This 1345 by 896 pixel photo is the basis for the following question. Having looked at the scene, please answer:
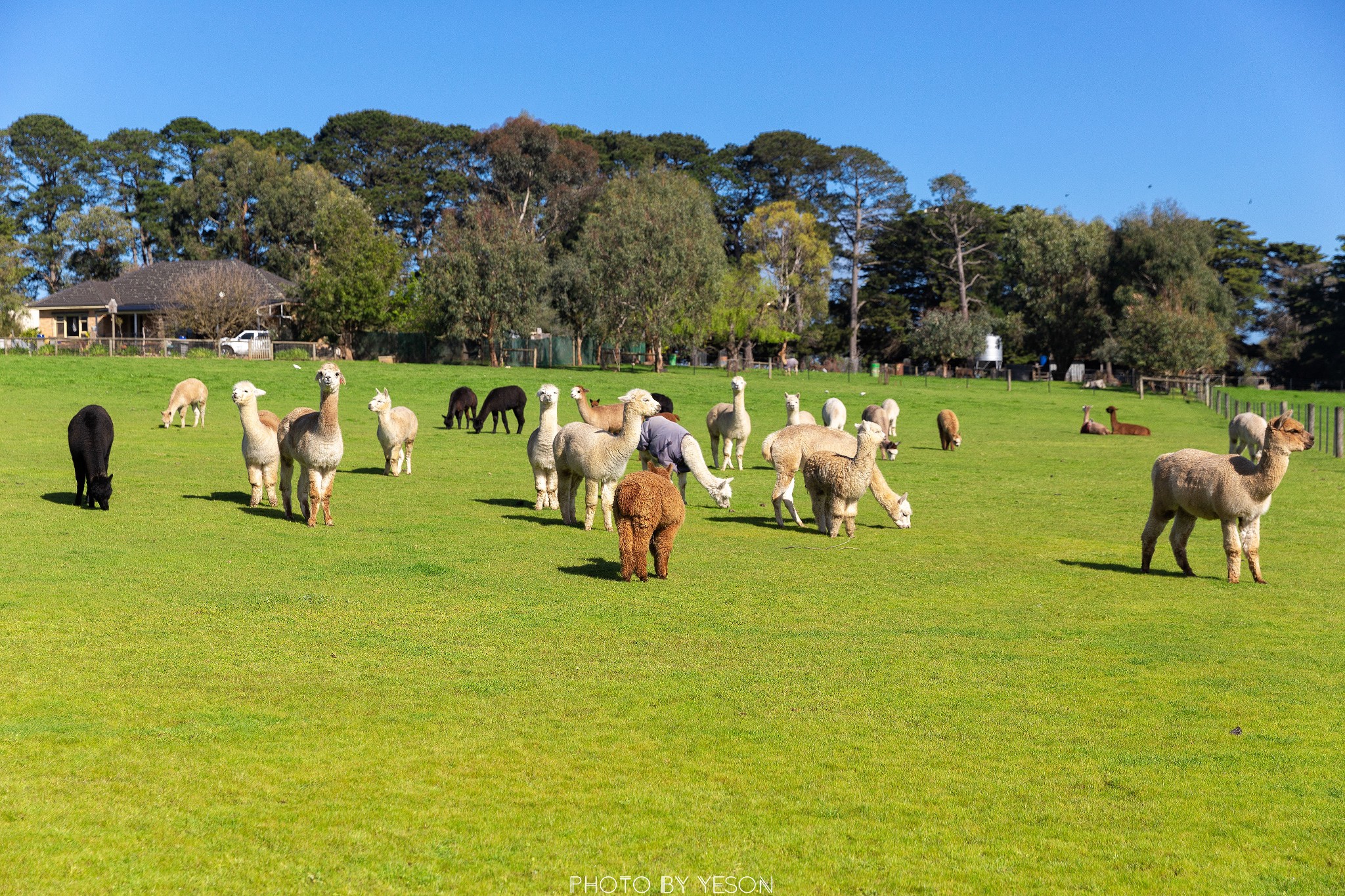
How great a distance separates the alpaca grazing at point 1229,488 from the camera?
39.8ft

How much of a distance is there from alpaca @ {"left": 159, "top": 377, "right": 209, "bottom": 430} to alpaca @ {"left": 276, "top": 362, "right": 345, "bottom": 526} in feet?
50.7

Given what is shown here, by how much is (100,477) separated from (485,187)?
85.9 metres

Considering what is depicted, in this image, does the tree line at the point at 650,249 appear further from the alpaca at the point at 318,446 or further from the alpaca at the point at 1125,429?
the alpaca at the point at 318,446

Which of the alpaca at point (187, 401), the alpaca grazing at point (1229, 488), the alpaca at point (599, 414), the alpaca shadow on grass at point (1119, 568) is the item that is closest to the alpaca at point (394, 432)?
the alpaca at point (599, 414)

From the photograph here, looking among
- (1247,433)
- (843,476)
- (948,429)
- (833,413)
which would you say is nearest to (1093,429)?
(948,429)

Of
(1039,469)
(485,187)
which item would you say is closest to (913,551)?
(1039,469)

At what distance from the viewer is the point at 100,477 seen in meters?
15.8

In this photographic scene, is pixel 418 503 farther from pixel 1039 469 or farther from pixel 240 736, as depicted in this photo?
pixel 1039 469

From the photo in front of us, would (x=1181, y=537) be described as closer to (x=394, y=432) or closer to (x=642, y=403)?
(x=642, y=403)

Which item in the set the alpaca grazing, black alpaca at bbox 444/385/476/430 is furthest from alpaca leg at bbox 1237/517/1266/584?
black alpaca at bbox 444/385/476/430

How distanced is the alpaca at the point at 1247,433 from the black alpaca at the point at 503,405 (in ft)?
60.4

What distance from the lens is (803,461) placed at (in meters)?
16.1

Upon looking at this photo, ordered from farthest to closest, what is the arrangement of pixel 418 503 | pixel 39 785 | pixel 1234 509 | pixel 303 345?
pixel 303 345
pixel 418 503
pixel 1234 509
pixel 39 785

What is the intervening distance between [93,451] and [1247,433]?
23.6 meters
